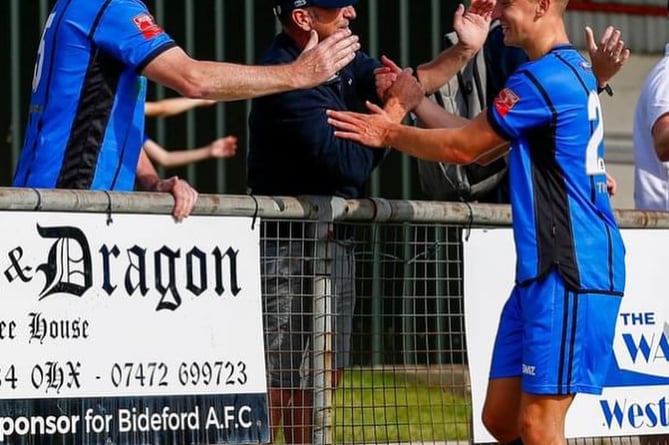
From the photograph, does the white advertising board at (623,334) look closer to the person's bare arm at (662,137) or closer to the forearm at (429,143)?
the person's bare arm at (662,137)

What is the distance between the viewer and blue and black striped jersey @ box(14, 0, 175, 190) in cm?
575

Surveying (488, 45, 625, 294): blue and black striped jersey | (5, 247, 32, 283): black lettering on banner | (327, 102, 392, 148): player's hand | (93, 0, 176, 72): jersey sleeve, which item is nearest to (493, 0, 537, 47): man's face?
(488, 45, 625, 294): blue and black striped jersey

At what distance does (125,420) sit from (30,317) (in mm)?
530

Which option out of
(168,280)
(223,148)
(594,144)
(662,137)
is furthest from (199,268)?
(223,148)

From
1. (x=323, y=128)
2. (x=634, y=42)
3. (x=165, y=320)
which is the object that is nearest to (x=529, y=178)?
Result: (x=323, y=128)

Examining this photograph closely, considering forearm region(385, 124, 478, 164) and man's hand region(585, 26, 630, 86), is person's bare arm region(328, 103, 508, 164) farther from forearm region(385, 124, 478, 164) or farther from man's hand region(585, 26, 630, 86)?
man's hand region(585, 26, 630, 86)

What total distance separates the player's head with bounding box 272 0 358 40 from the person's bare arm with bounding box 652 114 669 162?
1627mm

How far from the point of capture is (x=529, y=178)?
5.77 m

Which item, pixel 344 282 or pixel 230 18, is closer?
pixel 344 282

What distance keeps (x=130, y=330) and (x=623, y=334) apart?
229cm

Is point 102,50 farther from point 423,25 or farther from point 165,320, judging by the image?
point 423,25

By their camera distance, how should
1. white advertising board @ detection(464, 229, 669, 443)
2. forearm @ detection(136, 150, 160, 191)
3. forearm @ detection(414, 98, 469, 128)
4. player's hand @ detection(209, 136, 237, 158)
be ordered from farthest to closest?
player's hand @ detection(209, 136, 237, 158), white advertising board @ detection(464, 229, 669, 443), forearm @ detection(414, 98, 469, 128), forearm @ detection(136, 150, 160, 191)

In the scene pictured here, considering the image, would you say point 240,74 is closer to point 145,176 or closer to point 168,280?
point 145,176

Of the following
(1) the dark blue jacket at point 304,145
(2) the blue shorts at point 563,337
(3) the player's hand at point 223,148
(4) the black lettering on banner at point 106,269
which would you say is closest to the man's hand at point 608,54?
(1) the dark blue jacket at point 304,145
